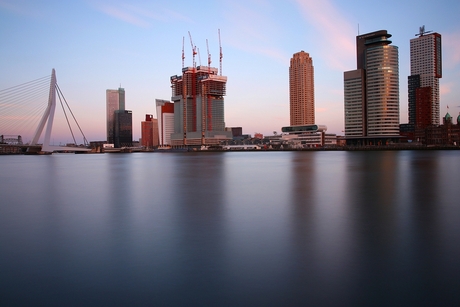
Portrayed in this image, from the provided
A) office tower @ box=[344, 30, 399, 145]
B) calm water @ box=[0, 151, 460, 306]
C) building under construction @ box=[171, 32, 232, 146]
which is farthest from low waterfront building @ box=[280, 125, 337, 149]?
calm water @ box=[0, 151, 460, 306]

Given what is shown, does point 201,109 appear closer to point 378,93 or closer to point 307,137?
point 307,137

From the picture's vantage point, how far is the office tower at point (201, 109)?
181 meters

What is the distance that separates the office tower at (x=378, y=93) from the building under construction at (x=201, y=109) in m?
69.2

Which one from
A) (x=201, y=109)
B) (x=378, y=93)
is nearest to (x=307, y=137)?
(x=378, y=93)

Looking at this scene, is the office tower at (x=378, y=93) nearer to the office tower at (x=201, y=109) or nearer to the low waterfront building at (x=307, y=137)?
the low waterfront building at (x=307, y=137)

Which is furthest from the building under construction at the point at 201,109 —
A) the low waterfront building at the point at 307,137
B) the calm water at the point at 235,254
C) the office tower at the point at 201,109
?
the calm water at the point at 235,254

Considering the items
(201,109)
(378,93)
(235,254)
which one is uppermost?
(201,109)

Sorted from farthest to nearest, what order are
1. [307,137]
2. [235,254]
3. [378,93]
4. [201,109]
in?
[201,109], [307,137], [378,93], [235,254]

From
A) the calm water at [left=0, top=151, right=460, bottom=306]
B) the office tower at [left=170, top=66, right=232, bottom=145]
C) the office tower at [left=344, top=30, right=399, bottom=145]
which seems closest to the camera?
the calm water at [left=0, top=151, right=460, bottom=306]

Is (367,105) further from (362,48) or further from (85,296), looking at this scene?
(85,296)

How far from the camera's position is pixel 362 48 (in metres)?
148

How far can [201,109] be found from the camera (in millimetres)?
189250

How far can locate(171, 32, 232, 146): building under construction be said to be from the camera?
18112 cm

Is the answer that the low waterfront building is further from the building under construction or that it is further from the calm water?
the calm water
